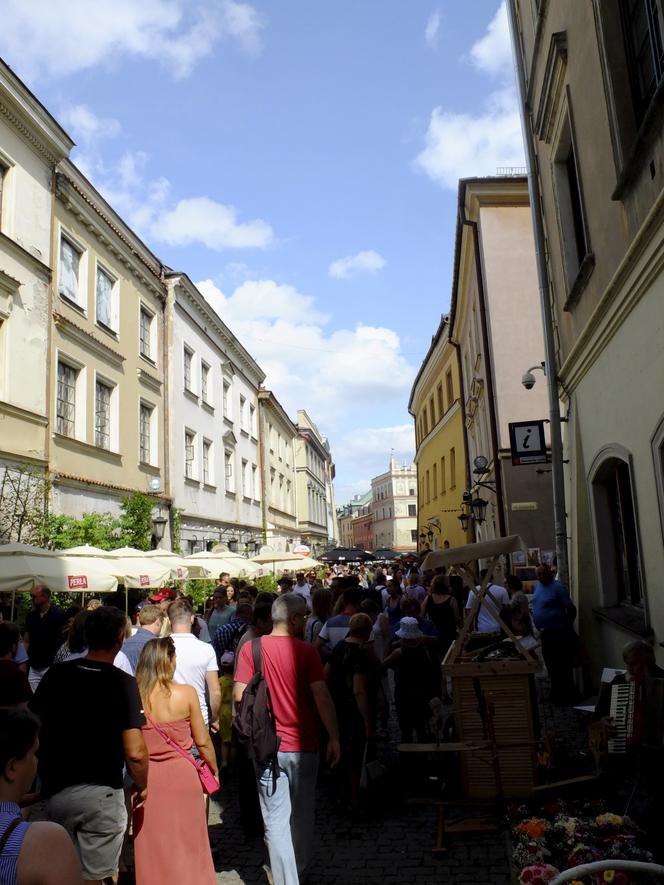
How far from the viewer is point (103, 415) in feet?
59.3

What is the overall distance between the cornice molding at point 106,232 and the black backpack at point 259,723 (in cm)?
1450

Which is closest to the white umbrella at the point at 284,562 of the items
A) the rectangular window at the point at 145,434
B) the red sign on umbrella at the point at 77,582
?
the rectangular window at the point at 145,434

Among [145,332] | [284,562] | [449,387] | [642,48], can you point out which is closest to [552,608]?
[642,48]

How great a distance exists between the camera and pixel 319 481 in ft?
208

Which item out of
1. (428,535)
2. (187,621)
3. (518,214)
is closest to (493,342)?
(518,214)

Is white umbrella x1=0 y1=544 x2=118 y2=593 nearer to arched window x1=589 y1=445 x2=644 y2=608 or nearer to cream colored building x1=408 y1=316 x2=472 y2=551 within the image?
arched window x1=589 y1=445 x2=644 y2=608

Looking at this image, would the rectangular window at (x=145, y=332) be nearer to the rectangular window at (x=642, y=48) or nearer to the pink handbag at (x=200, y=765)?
the rectangular window at (x=642, y=48)

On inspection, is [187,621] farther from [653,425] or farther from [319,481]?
[319,481]

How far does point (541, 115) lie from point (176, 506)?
51.0ft

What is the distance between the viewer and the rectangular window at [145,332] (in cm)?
2105

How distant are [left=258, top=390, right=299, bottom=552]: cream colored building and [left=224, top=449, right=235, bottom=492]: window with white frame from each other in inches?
230

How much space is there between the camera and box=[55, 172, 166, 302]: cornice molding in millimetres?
16219

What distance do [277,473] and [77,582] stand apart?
31735mm

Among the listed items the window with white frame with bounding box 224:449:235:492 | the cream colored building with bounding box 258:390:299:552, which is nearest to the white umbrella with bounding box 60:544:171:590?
the window with white frame with bounding box 224:449:235:492
